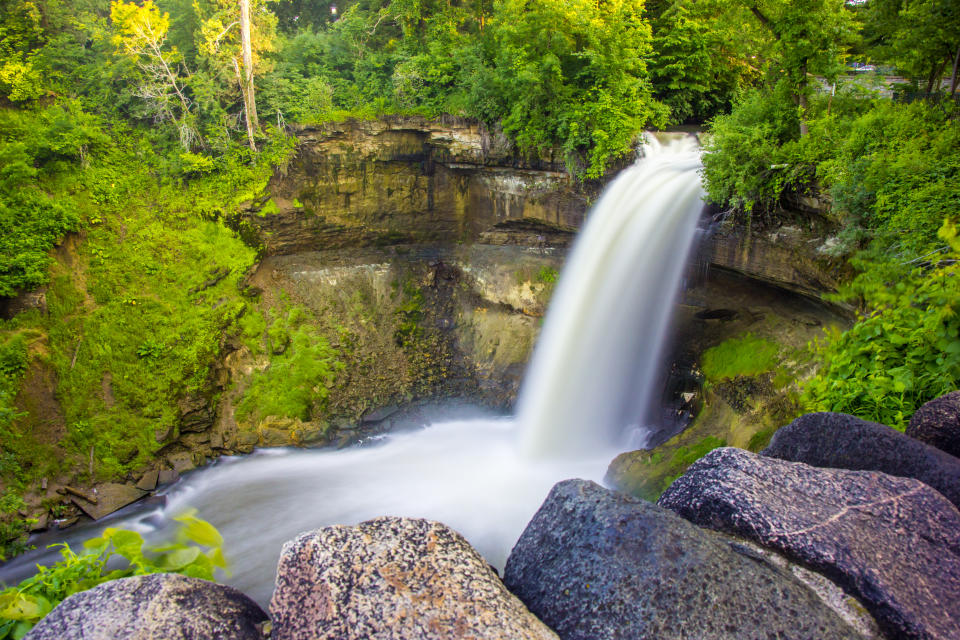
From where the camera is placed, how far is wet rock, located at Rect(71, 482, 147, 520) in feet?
38.4

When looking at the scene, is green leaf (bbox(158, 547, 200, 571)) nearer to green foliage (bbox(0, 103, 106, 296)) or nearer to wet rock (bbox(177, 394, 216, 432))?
wet rock (bbox(177, 394, 216, 432))

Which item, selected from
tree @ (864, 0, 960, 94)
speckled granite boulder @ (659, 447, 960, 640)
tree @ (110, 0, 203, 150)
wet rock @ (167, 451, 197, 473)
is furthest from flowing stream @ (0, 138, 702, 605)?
tree @ (110, 0, 203, 150)

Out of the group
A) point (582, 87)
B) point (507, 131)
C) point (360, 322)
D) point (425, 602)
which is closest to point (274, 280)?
point (360, 322)

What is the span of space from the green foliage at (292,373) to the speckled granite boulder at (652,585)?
1374 cm

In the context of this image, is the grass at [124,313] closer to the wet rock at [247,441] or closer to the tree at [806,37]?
the wet rock at [247,441]

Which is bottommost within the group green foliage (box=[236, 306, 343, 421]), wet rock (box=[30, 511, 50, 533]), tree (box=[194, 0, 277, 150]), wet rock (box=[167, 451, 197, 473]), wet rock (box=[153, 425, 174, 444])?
wet rock (box=[30, 511, 50, 533])

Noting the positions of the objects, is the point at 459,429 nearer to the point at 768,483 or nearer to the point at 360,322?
the point at 360,322

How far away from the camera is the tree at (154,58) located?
623 inches

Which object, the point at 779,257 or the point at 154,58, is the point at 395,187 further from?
the point at 779,257

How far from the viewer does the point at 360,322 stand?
56.0ft

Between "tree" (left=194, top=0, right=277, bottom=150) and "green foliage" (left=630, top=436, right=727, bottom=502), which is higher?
"tree" (left=194, top=0, right=277, bottom=150)

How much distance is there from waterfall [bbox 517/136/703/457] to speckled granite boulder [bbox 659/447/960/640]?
9.89 meters

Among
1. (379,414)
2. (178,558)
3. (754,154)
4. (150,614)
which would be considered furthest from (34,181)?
(754,154)

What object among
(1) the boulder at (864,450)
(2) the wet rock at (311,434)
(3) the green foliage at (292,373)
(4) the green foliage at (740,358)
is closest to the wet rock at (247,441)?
(3) the green foliage at (292,373)
